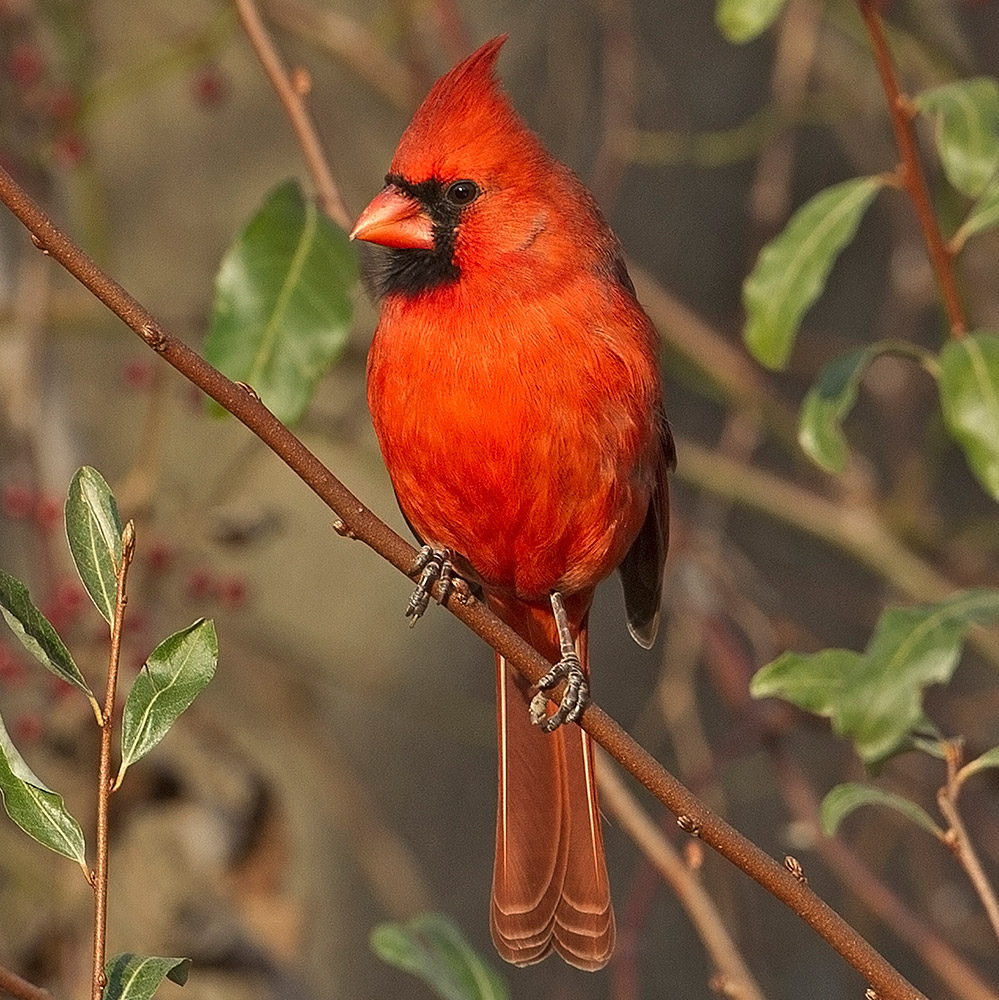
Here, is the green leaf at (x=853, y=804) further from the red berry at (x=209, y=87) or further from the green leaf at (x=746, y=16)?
the red berry at (x=209, y=87)

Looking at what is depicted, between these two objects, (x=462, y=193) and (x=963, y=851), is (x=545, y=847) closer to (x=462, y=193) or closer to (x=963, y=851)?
(x=963, y=851)

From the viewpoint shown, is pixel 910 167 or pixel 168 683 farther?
pixel 910 167

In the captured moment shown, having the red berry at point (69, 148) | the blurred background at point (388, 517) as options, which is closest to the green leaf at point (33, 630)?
the blurred background at point (388, 517)

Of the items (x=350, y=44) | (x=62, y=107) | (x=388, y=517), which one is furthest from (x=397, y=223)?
(x=388, y=517)

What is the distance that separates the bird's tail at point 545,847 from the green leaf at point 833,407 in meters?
0.49

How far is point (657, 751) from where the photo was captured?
160 inches

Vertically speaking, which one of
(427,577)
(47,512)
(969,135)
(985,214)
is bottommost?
(427,577)

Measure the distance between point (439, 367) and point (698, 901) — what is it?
79 centimetres

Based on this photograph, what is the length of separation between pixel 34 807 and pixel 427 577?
0.82 meters

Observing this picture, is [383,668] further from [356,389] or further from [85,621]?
[85,621]

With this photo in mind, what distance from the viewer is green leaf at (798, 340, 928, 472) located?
6.86 ft

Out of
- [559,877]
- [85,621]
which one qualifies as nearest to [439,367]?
[559,877]

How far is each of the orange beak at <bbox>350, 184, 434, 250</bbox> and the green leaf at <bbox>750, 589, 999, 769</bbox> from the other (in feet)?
2.38

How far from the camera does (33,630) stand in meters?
1.29
